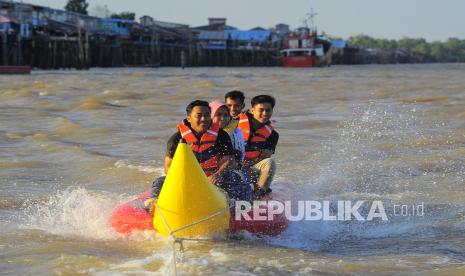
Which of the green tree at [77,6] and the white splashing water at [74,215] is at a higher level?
the green tree at [77,6]

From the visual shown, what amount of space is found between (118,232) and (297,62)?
195 feet

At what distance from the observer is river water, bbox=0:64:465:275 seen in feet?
19.9

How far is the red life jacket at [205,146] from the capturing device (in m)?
6.49

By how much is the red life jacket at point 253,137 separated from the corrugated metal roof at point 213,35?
219 ft

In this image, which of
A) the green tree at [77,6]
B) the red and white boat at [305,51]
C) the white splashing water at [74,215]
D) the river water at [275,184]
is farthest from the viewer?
the green tree at [77,6]

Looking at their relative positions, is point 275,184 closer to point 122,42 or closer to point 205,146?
point 205,146

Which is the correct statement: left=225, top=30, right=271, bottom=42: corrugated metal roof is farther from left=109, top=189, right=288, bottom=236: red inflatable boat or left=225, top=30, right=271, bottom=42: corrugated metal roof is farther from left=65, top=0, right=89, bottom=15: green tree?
left=109, top=189, right=288, bottom=236: red inflatable boat

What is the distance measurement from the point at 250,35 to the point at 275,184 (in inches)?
2982

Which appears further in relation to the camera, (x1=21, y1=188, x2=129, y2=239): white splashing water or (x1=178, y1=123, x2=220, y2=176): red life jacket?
(x1=21, y1=188, x2=129, y2=239): white splashing water

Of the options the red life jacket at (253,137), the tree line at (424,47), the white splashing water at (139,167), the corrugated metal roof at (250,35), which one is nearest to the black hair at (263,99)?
the red life jacket at (253,137)

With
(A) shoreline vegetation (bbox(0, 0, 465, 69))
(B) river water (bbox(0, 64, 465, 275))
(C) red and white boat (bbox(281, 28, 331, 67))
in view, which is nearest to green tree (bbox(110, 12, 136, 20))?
(A) shoreline vegetation (bbox(0, 0, 465, 69))

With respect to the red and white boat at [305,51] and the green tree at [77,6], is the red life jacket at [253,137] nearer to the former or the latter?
the red and white boat at [305,51]

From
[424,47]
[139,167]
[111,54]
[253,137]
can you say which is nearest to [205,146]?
[253,137]

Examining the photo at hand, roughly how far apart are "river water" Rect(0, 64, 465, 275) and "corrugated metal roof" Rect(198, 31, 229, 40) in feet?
178
